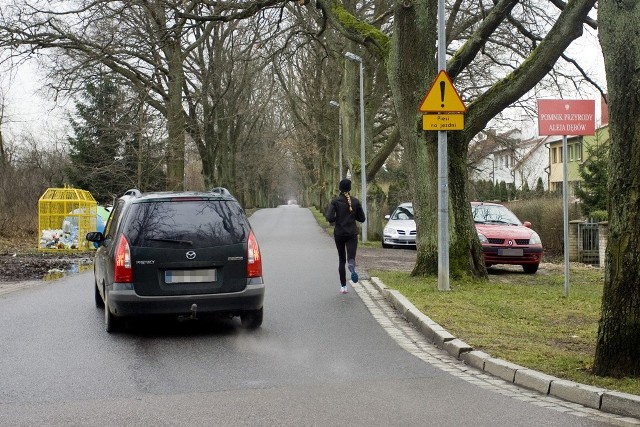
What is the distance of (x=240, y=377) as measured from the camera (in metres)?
7.19

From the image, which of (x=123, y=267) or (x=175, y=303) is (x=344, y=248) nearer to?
(x=175, y=303)

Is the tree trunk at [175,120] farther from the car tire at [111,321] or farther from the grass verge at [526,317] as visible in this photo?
the car tire at [111,321]

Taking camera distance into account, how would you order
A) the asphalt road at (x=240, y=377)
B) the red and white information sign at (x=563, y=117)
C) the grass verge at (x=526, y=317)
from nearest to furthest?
1. the asphalt road at (x=240, y=377)
2. the grass verge at (x=526, y=317)
3. the red and white information sign at (x=563, y=117)

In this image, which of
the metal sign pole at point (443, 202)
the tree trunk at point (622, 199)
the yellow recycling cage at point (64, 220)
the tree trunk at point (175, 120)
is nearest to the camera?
the tree trunk at point (622, 199)

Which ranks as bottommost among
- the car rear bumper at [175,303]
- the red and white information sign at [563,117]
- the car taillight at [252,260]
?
the car rear bumper at [175,303]

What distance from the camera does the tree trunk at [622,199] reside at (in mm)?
6367

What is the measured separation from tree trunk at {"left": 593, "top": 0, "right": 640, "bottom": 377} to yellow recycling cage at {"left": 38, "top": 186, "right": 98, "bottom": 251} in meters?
19.7

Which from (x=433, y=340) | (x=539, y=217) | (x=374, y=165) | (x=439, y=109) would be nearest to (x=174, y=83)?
(x=374, y=165)

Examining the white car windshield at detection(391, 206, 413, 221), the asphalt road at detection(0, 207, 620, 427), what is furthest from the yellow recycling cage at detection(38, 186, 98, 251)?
the asphalt road at detection(0, 207, 620, 427)

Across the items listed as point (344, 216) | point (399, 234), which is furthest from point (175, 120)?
point (344, 216)

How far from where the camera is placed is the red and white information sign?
11.7 metres

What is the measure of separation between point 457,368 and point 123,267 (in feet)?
12.5

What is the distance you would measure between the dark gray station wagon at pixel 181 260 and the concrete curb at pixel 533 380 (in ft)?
6.87

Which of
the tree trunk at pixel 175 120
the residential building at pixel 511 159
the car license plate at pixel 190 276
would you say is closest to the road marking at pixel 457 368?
the car license plate at pixel 190 276
